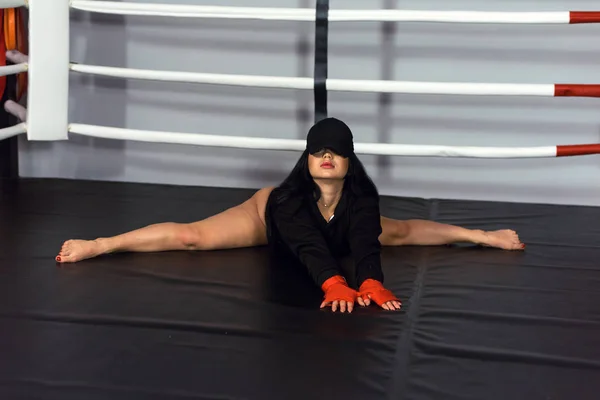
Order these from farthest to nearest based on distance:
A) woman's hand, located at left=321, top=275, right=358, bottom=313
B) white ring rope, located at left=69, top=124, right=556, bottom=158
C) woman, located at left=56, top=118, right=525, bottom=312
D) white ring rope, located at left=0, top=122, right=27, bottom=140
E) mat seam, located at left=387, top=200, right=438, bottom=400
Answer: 1. white ring rope, located at left=0, top=122, right=27, bottom=140
2. white ring rope, located at left=69, top=124, right=556, bottom=158
3. woman, located at left=56, top=118, right=525, bottom=312
4. woman's hand, located at left=321, top=275, right=358, bottom=313
5. mat seam, located at left=387, top=200, right=438, bottom=400

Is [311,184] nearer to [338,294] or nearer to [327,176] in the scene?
[327,176]

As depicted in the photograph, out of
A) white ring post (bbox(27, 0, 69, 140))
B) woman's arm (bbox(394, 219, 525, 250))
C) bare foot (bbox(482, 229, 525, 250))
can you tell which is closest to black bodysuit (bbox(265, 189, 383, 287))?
woman's arm (bbox(394, 219, 525, 250))

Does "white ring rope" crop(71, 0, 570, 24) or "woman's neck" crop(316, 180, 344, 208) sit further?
"white ring rope" crop(71, 0, 570, 24)

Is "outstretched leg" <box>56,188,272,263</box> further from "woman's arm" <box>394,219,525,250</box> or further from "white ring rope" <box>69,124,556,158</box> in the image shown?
"white ring rope" <box>69,124,556,158</box>

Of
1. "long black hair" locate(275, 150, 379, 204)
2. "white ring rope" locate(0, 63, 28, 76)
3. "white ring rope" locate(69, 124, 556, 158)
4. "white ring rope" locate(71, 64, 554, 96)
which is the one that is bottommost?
"long black hair" locate(275, 150, 379, 204)

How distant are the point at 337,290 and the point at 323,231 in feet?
0.92

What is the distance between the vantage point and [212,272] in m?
1.92

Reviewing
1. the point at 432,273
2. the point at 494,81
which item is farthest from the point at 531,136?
the point at 432,273

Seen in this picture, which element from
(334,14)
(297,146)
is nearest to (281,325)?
(297,146)

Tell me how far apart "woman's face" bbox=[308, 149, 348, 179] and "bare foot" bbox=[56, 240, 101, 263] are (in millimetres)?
553

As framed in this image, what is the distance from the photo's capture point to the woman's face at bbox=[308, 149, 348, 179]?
187 centimetres

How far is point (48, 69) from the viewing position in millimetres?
2684

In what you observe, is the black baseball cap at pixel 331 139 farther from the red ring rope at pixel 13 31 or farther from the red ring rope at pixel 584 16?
the red ring rope at pixel 13 31

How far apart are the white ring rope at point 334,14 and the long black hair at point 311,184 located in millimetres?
673
